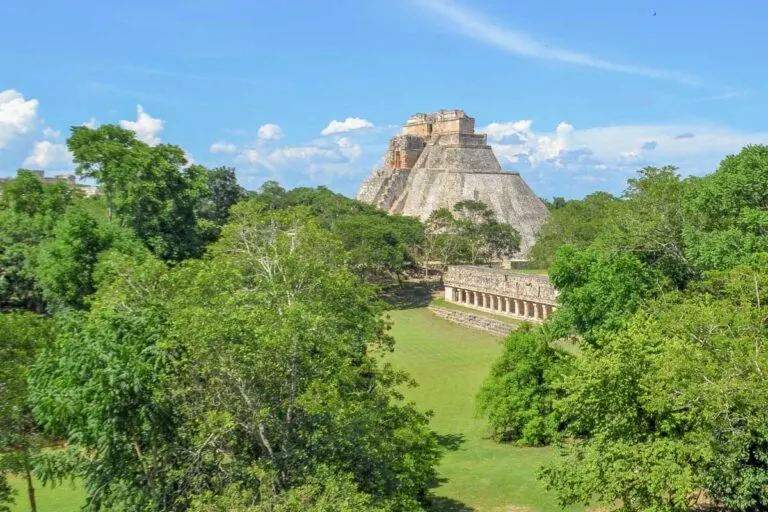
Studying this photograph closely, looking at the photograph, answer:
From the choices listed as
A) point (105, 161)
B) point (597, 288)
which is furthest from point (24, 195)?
point (597, 288)

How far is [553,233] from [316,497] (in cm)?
3823

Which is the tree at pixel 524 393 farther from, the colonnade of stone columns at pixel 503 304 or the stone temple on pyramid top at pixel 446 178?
the stone temple on pyramid top at pixel 446 178

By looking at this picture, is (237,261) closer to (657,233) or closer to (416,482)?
(416,482)

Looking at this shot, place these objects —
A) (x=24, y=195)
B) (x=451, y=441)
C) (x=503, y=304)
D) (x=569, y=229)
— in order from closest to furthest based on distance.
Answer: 1. (x=451, y=441)
2. (x=24, y=195)
3. (x=503, y=304)
4. (x=569, y=229)

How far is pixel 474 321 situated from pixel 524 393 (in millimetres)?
16772

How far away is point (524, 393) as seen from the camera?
19906 millimetres

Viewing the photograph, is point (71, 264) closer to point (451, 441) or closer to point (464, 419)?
point (464, 419)

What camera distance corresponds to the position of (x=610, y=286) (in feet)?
69.6

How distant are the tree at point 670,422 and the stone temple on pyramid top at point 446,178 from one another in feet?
141

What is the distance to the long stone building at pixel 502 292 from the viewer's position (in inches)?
1361

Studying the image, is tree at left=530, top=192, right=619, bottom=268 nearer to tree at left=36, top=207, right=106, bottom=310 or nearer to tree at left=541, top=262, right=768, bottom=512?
tree at left=36, top=207, right=106, bottom=310

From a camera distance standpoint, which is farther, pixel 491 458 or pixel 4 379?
pixel 491 458

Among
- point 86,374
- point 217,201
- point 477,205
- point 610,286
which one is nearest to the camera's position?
point 86,374

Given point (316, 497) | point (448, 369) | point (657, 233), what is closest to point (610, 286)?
point (657, 233)
